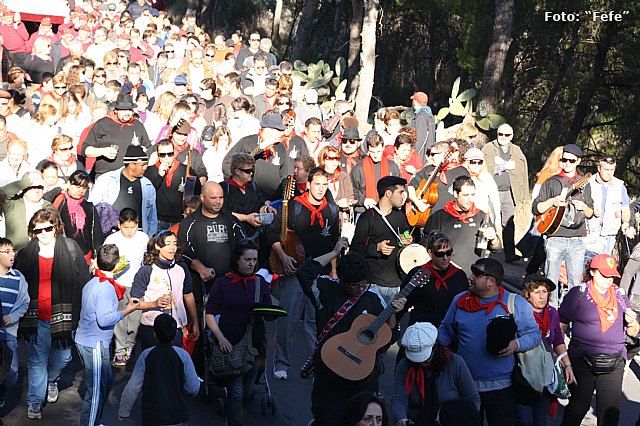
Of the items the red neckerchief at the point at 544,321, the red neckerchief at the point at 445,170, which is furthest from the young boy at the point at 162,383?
the red neckerchief at the point at 445,170

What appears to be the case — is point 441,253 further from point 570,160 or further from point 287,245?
point 570,160

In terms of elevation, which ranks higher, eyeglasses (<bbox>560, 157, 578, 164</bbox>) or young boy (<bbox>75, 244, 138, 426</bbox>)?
eyeglasses (<bbox>560, 157, 578, 164</bbox>)

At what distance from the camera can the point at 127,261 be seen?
34.1 feet

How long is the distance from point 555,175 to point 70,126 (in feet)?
20.7

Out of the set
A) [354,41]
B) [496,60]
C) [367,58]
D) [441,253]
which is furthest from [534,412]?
[354,41]

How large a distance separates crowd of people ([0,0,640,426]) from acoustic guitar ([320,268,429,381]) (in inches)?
2.0

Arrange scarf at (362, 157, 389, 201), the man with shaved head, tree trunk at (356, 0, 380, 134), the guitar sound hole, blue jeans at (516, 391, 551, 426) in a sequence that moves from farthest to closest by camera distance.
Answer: tree trunk at (356, 0, 380, 134), the man with shaved head, scarf at (362, 157, 389, 201), blue jeans at (516, 391, 551, 426), the guitar sound hole

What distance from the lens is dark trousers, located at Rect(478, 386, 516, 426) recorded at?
7816 mm

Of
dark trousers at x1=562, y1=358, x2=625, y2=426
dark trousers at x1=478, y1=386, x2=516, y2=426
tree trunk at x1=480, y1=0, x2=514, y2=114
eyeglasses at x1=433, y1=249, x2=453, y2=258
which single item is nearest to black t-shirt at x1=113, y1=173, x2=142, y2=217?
eyeglasses at x1=433, y1=249, x2=453, y2=258

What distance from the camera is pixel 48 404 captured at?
9750 millimetres

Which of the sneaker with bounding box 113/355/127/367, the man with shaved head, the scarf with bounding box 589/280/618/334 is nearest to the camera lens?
the scarf with bounding box 589/280/618/334

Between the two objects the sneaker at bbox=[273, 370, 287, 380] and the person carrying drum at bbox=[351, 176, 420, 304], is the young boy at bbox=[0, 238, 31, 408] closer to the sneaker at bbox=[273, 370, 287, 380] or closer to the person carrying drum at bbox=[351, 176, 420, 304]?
the sneaker at bbox=[273, 370, 287, 380]

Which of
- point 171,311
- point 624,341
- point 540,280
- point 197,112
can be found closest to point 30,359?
point 171,311

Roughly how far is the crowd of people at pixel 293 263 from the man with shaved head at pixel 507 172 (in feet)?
0.10
